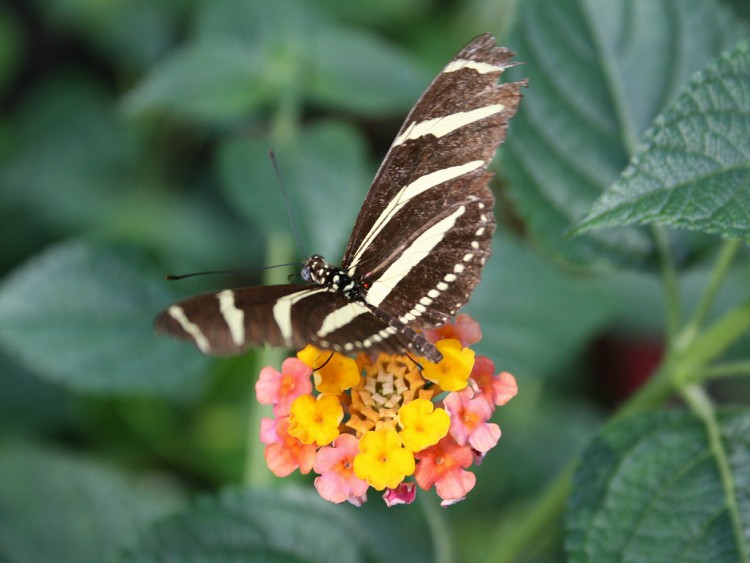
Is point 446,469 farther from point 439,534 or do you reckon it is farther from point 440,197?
point 439,534

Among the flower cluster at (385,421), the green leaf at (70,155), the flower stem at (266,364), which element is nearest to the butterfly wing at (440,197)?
the flower cluster at (385,421)

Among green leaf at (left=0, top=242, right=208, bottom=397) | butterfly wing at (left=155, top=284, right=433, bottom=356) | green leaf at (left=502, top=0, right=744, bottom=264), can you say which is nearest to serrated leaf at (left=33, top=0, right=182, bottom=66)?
green leaf at (left=0, top=242, right=208, bottom=397)

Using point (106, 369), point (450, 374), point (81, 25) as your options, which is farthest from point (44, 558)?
point (81, 25)

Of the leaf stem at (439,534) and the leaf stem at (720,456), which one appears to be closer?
the leaf stem at (720,456)

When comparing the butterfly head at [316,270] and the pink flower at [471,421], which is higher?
the butterfly head at [316,270]

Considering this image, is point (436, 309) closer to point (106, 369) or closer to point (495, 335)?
point (495, 335)

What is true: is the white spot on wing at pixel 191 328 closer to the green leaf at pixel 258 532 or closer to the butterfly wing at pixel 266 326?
the butterfly wing at pixel 266 326
